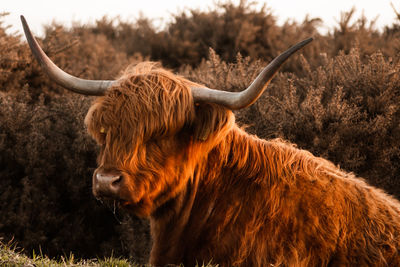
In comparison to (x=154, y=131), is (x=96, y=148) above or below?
below

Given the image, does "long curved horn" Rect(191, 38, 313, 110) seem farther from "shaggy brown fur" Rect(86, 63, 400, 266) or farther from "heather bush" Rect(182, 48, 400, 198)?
"heather bush" Rect(182, 48, 400, 198)

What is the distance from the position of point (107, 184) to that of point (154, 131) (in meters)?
0.45

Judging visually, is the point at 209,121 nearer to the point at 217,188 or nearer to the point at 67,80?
the point at 217,188

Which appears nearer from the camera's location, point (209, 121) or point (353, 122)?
point (209, 121)

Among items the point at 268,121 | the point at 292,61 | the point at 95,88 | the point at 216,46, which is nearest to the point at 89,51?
the point at 216,46

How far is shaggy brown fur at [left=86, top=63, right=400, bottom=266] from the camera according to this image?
2.91 meters

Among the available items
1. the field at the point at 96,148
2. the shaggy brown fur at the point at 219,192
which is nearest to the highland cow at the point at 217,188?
the shaggy brown fur at the point at 219,192

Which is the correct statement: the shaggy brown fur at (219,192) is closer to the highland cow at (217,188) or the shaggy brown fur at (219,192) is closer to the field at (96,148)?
the highland cow at (217,188)

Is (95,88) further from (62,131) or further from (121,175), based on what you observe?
(62,131)

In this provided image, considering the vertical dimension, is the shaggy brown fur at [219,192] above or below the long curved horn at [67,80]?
below

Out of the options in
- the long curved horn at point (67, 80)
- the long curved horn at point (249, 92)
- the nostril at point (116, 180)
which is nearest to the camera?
the long curved horn at point (249, 92)

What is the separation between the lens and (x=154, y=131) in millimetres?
2965

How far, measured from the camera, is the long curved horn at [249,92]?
2.65 metres

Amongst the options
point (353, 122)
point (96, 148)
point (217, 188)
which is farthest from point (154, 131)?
point (353, 122)
